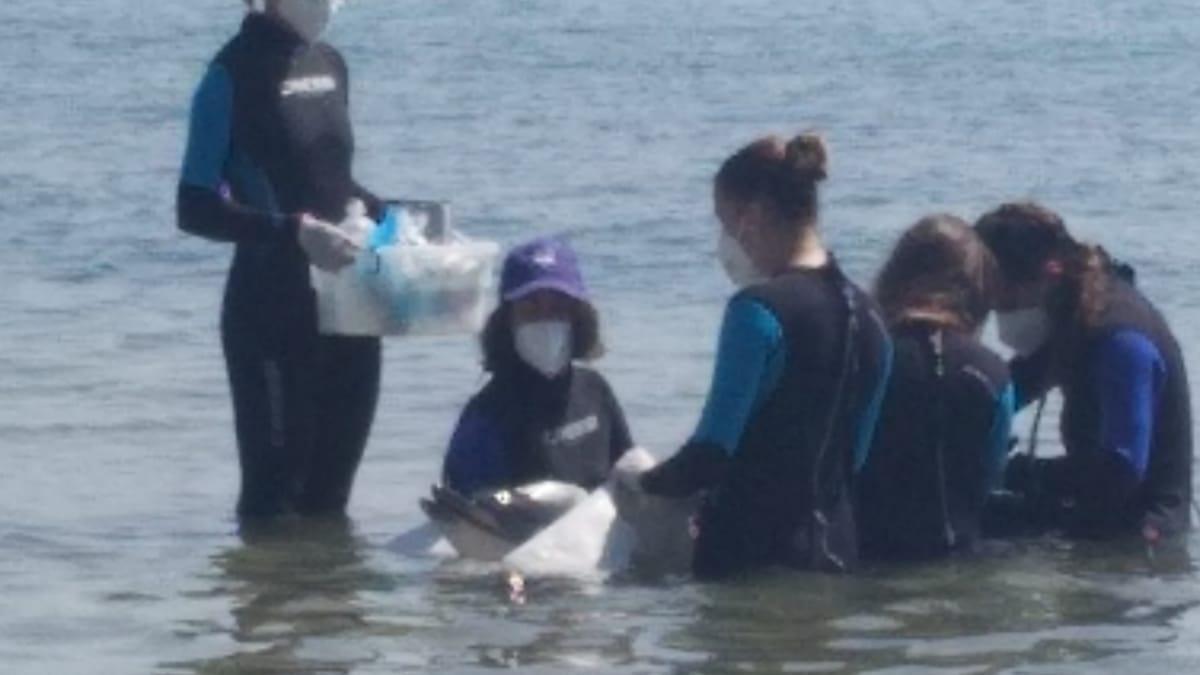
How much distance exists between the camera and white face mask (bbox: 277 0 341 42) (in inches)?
328

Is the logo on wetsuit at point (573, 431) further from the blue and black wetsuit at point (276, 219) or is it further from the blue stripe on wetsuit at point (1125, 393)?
the blue stripe on wetsuit at point (1125, 393)

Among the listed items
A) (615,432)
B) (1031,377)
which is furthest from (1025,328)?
(615,432)

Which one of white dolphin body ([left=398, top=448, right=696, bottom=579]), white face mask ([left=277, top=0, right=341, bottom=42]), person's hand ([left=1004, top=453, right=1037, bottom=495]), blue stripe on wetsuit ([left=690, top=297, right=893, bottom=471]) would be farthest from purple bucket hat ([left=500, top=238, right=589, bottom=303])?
person's hand ([left=1004, top=453, right=1037, bottom=495])

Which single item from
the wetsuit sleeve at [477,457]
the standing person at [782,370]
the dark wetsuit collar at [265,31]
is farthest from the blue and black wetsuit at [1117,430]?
the dark wetsuit collar at [265,31]

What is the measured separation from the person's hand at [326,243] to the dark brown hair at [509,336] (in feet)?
1.20

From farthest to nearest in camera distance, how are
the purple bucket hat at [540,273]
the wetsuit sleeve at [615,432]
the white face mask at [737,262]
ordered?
the wetsuit sleeve at [615,432] < the purple bucket hat at [540,273] < the white face mask at [737,262]

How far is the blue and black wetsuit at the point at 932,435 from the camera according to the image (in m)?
7.67

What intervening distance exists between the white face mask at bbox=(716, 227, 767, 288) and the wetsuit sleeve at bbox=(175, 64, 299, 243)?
1.31 m

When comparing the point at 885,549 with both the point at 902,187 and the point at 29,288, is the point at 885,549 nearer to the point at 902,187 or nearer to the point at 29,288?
the point at 29,288

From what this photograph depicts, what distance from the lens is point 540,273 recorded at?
8.03 m

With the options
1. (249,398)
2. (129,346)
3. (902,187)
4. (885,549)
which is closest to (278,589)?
(249,398)

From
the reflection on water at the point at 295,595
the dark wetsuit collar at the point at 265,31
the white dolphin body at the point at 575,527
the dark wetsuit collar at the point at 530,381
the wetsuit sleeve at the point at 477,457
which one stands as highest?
the dark wetsuit collar at the point at 265,31

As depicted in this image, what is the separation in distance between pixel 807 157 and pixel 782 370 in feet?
1.43

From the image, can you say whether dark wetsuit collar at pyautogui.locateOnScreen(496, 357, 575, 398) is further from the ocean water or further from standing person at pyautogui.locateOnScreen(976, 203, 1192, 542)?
standing person at pyautogui.locateOnScreen(976, 203, 1192, 542)
